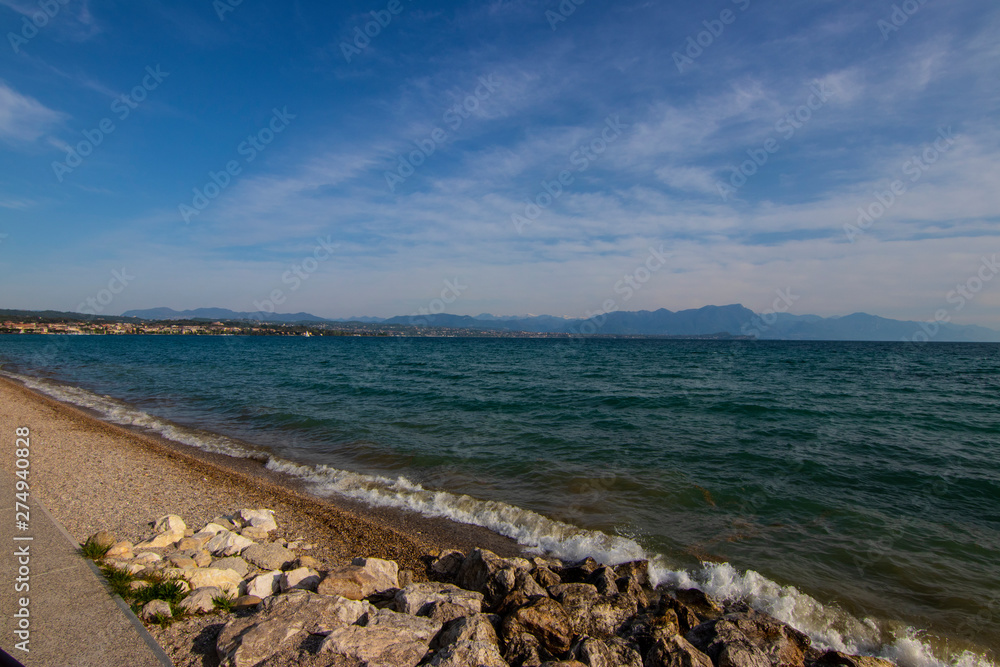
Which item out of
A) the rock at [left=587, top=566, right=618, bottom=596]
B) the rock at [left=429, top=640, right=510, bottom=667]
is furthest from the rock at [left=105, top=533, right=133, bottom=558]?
the rock at [left=587, top=566, right=618, bottom=596]

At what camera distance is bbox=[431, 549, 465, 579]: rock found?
7.18 m

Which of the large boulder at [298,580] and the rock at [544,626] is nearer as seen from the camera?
the rock at [544,626]

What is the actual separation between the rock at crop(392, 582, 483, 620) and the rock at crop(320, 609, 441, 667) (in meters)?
0.37

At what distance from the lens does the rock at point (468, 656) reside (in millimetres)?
4383

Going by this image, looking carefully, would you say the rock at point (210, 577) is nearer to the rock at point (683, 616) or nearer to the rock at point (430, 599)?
the rock at point (430, 599)

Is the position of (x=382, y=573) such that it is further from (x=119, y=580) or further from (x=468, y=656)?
(x=119, y=580)

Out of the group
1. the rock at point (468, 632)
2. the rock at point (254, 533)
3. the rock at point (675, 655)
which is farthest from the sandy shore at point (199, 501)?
the rock at point (675, 655)

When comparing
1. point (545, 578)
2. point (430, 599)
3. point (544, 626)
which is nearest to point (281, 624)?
point (430, 599)

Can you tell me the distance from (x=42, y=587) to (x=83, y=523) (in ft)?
→ 12.4

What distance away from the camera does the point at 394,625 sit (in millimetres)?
4918

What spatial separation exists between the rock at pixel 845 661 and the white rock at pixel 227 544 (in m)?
8.14

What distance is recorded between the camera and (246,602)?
5.61 meters

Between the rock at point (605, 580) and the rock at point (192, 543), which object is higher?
the rock at point (192, 543)

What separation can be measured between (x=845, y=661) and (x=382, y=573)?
230 inches
